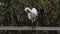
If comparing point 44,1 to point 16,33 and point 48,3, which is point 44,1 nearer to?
point 48,3

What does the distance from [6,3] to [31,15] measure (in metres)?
0.94

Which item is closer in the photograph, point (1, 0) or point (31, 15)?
point (31, 15)

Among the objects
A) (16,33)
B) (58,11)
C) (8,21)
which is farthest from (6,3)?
(58,11)

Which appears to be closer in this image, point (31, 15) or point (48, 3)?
point (31, 15)

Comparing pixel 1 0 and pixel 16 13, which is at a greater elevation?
pixel 1 0

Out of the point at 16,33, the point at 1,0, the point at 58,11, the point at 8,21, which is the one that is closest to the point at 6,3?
the point at 1,0

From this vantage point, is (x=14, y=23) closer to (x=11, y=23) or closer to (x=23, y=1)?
(x=11, y=23)

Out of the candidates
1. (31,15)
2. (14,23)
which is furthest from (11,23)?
(31,15)

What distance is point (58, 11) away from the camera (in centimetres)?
417

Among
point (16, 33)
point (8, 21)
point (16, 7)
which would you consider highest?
point (16, 7)

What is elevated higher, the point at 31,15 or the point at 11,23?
the point at 31,15

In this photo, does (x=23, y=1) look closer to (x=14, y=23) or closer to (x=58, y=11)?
(x=14, y=23)

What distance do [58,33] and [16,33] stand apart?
958mm

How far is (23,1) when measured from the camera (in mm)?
4199
